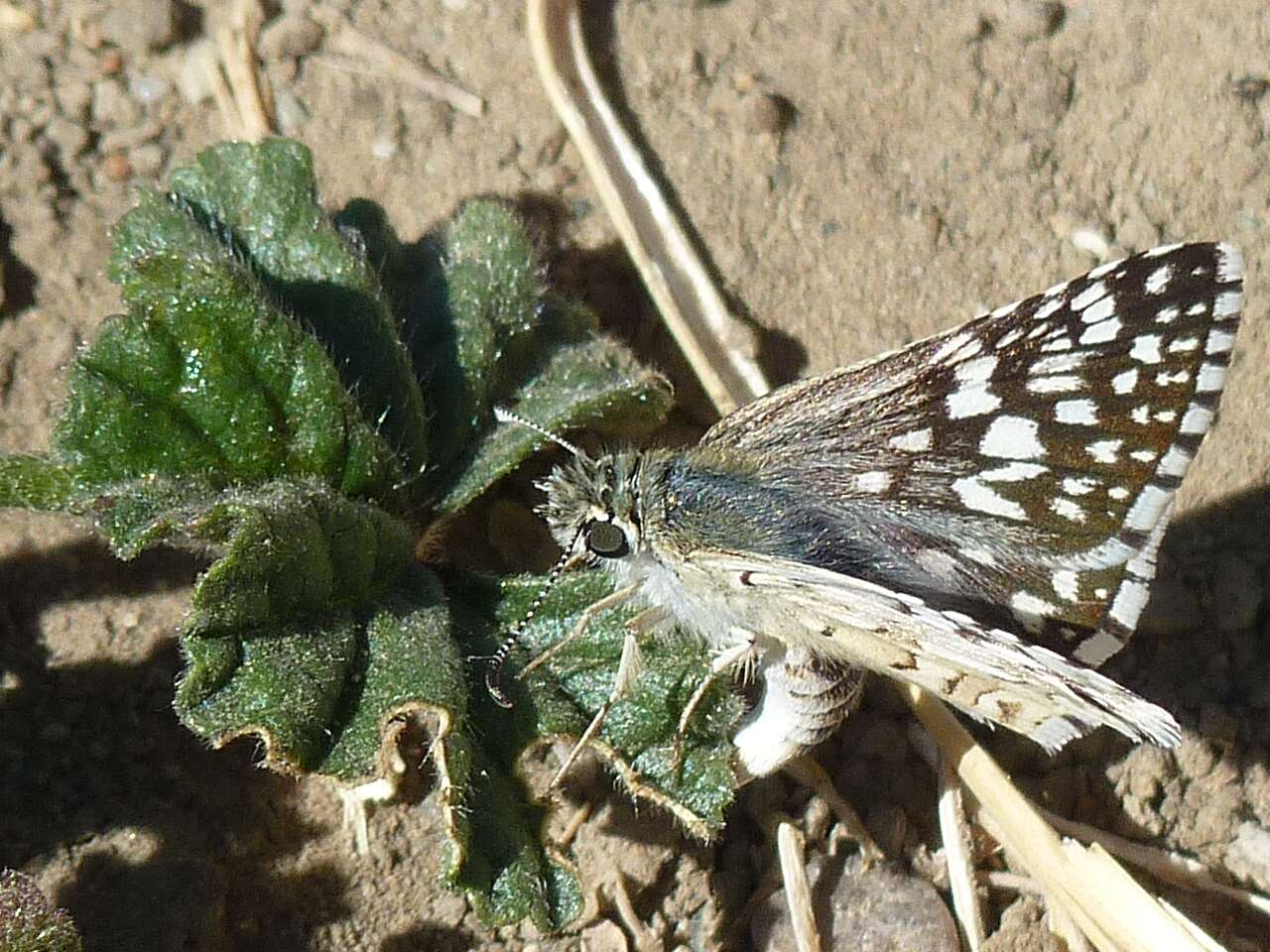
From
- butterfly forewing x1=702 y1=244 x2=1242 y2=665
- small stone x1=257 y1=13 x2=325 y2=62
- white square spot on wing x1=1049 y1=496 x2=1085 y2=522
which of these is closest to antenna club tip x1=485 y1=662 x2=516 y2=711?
butterfly forewing x1=702 y1=244 x2=1242 y2=665

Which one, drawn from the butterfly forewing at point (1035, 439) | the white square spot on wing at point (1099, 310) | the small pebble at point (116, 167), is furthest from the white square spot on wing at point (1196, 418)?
the small pebble at point (116, 167)

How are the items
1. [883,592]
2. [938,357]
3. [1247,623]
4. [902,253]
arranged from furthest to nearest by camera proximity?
[902,253] → [1247,623] → [938,357] → [883,592]

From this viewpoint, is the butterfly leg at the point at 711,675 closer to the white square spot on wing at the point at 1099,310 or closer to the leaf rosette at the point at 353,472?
the leaf rosette at the point at 353,472

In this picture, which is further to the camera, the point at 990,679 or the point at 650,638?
the point at 650,638

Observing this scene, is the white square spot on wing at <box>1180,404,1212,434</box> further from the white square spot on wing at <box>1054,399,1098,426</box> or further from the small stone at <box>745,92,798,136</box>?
the small stone at <box>745,92,798,136</box>

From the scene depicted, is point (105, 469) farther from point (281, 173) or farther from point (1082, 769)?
point (1082, 769)

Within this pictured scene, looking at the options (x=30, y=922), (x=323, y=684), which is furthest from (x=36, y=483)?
(x=30, y=922)

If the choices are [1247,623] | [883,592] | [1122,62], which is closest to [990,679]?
[883,592]

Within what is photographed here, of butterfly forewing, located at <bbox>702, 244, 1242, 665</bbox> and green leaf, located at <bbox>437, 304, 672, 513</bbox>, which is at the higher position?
green leaf, located at <bbox>437, 304, 672, 513</bbox>
